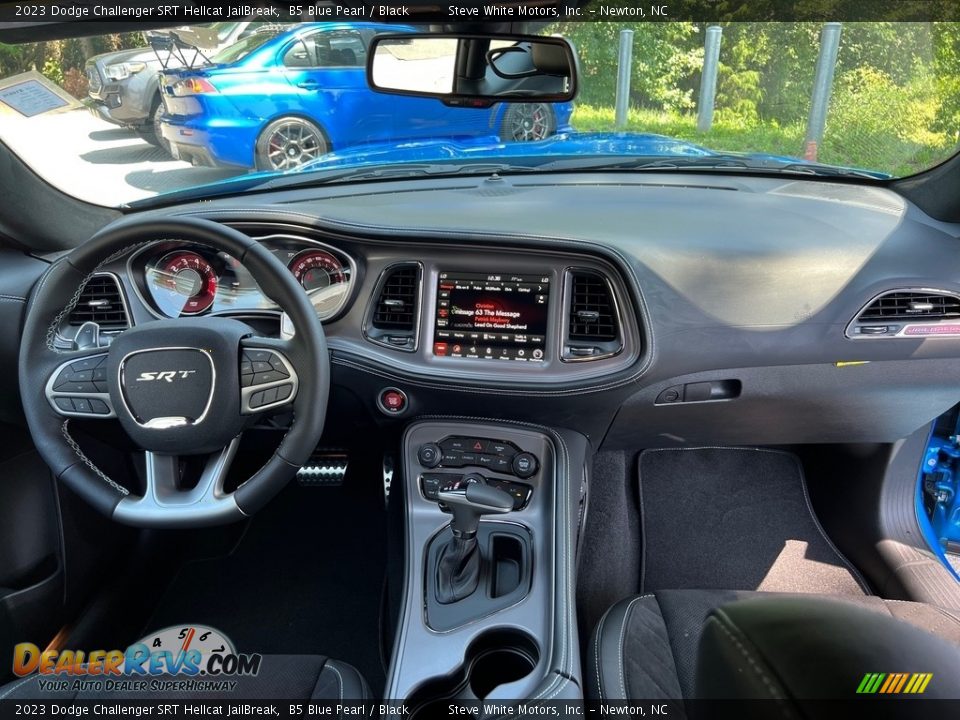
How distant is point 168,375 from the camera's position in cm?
161

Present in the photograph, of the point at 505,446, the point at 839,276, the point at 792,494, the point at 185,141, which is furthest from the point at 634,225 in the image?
the point at 185,141

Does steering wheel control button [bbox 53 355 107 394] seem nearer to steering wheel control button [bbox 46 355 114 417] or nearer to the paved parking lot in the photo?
steering wheel control button [bbox 46 355 114 417]

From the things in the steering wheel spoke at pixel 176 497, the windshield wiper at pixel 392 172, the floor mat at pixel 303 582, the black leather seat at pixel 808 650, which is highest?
the windshield wiper at pixel 392 172

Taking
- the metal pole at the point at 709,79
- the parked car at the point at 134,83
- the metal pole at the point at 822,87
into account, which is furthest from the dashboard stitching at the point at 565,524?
the parked car at the point at 134,83

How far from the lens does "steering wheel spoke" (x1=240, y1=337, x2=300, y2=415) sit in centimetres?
164

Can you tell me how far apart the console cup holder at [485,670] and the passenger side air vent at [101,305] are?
134cm

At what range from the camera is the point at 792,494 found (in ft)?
9.68

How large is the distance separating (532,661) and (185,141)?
2180mm

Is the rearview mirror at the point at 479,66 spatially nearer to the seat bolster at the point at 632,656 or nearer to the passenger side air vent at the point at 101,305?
the passenger side air vent at the point at 101,305

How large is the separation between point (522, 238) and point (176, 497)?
113 cm

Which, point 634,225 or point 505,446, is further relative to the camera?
point 505,446

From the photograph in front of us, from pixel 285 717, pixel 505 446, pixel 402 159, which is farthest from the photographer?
pixel 402 159

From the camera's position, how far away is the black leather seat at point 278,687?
5.76ft

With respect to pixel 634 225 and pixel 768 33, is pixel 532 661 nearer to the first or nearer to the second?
pixel 634 225
